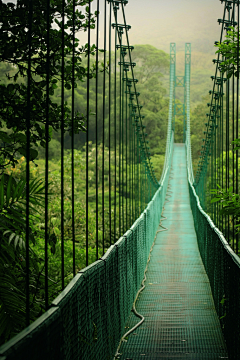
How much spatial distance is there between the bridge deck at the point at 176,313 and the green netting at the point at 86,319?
0.20 meters

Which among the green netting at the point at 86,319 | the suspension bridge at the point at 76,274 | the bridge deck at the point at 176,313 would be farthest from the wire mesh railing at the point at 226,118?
the green netting at the point at 86,319

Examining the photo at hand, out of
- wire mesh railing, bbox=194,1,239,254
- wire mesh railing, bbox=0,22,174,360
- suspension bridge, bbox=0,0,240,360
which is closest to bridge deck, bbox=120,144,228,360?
suspension bridge, bbox=0,0,240,360

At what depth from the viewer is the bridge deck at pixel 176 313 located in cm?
235

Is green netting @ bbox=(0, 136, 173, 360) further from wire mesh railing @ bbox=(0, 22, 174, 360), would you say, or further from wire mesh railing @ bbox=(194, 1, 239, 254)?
wire mesh railing @ bbox=(194, 1, 239, 254)

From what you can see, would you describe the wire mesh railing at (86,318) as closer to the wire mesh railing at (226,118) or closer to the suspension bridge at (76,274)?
the suspension bridge at (76,274)

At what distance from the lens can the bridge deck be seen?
2350 mm

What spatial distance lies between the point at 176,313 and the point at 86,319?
5.58 ft

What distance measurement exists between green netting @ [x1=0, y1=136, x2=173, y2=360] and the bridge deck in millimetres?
196

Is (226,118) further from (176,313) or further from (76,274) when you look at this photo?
(76,274)

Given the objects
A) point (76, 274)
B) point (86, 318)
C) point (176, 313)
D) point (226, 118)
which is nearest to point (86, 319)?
point (86, 318)

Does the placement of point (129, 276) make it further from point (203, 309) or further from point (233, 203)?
point (233, 203)

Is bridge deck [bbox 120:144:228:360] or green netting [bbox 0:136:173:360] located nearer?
green netting [bbox 0:136:173:360]

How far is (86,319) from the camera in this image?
1.55 meters

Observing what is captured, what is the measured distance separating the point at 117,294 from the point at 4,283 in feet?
3.04
